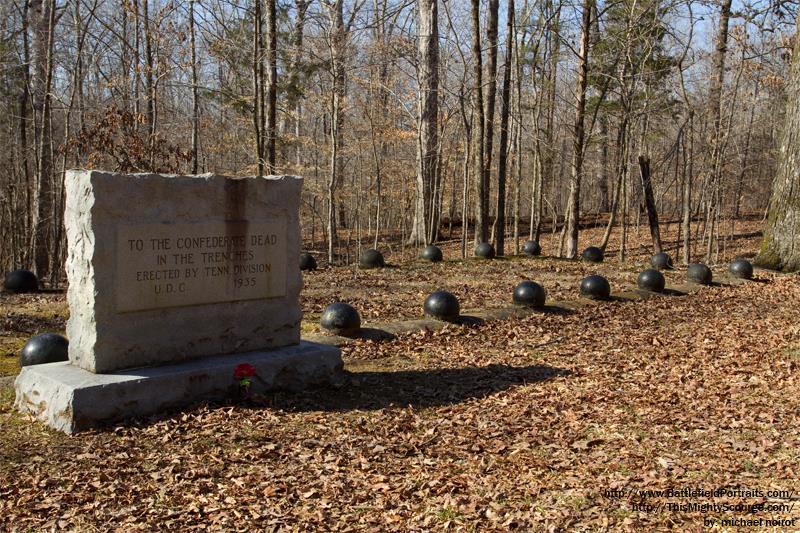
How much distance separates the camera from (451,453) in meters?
5.43

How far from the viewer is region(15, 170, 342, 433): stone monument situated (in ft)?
→ 19.6

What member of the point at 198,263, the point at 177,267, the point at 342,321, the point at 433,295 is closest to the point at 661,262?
the point at 433,295

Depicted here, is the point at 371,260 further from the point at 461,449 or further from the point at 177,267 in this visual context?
the point at 461,449

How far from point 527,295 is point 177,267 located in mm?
6183

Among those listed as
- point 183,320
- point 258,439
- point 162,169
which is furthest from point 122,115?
point 258,439

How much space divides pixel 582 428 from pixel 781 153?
12830 millimetres

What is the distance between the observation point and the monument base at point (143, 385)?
18.7 feet

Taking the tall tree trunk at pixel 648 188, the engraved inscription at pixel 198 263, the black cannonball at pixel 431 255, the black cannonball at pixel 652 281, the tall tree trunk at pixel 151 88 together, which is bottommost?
the black cannonball at pixel 652 281

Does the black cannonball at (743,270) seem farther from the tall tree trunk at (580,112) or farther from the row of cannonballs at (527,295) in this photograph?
the tall tree trunk at (580,112)

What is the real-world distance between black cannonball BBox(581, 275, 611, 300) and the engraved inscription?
6615mm

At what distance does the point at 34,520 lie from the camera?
424cm

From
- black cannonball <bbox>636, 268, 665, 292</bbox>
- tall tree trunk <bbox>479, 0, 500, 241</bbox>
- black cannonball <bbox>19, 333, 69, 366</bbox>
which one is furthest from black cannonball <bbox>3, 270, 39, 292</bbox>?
black cannonball <bbox>636, 268, 665, 292</bbox>

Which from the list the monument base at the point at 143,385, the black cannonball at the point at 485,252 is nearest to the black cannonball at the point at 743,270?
the black cannonball at the point at 485,252

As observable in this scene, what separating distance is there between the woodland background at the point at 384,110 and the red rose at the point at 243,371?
985 centimetres
